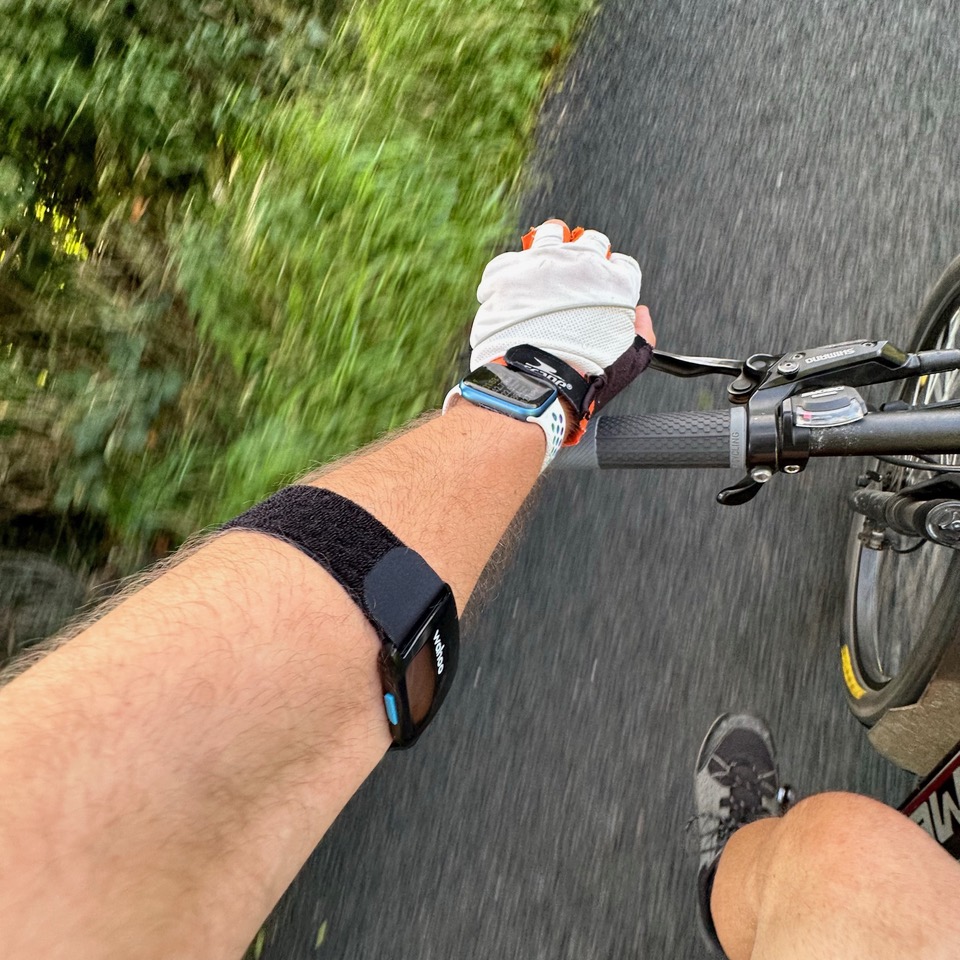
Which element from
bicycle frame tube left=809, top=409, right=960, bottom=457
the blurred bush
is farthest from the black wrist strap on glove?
the blurred bush

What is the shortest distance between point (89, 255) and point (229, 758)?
1841 millimetres

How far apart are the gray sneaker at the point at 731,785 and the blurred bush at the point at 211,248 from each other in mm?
1342

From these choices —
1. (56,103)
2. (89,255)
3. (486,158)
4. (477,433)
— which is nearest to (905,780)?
(477,433)

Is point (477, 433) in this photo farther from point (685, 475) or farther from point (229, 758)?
point (685, 475)

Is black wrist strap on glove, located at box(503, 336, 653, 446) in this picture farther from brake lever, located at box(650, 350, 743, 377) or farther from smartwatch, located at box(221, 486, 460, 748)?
smartwatch, located at box(221, 486, 460, 748)

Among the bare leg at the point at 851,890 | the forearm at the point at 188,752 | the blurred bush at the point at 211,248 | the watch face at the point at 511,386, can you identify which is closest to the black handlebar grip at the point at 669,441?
the watch face at the point at 511,386

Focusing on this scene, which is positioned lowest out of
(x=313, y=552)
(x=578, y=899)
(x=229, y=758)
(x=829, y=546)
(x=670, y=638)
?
(x=578, y=899)

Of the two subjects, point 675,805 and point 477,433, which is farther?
point 675,805

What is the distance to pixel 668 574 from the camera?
212 cm

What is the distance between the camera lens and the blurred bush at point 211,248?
2.02m

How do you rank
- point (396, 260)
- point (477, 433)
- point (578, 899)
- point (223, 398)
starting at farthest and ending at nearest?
point (396, 260)
point (223, 398)
point (578, 899)
point (477, 433)

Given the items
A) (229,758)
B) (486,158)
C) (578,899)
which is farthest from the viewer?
(486,158)

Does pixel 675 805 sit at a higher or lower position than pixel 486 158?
lower

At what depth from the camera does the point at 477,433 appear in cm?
135
